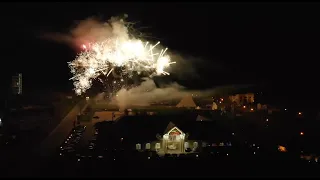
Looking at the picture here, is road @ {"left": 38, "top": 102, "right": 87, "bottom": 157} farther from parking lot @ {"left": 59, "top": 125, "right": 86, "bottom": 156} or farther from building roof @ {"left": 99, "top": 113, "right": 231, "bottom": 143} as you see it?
building roof @ {"left": 99, "top": 113, "right": 231, "bottom": 143}

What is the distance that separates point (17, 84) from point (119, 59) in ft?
23.4

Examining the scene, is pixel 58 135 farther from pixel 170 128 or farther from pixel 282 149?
pixel 282 149

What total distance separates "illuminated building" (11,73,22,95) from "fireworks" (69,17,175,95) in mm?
4794

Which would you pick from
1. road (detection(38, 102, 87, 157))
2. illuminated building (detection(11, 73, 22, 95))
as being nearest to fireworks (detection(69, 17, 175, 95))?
road (detection(38, 102, 87, 157))

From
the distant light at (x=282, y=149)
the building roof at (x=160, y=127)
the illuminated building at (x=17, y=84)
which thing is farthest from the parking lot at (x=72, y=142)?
the illuminated building at (x=17, y=84)

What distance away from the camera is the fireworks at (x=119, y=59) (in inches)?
617

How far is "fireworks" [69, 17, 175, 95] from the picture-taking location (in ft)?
51.4

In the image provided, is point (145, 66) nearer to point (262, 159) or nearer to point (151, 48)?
point (151, 48)

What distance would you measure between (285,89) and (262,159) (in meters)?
8.31

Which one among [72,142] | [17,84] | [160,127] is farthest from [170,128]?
[17,84]

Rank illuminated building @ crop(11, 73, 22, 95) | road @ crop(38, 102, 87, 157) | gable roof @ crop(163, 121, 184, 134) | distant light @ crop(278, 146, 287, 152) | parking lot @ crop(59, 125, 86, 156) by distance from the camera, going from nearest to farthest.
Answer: parking lot @ crop(59, 125, 86, 156)
road @ crop(38, 102, 87, 157)
distant light @ crop(278, 146, 287, 152)
gable roof @ crop(163, 121, 184, 134)
illuminated building @ crop(11, 73, 22, 95)

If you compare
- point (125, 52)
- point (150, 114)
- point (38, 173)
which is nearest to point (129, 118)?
point (150, 114)

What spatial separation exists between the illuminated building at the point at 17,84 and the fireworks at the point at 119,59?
4.79m

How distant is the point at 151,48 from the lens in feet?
51.9
